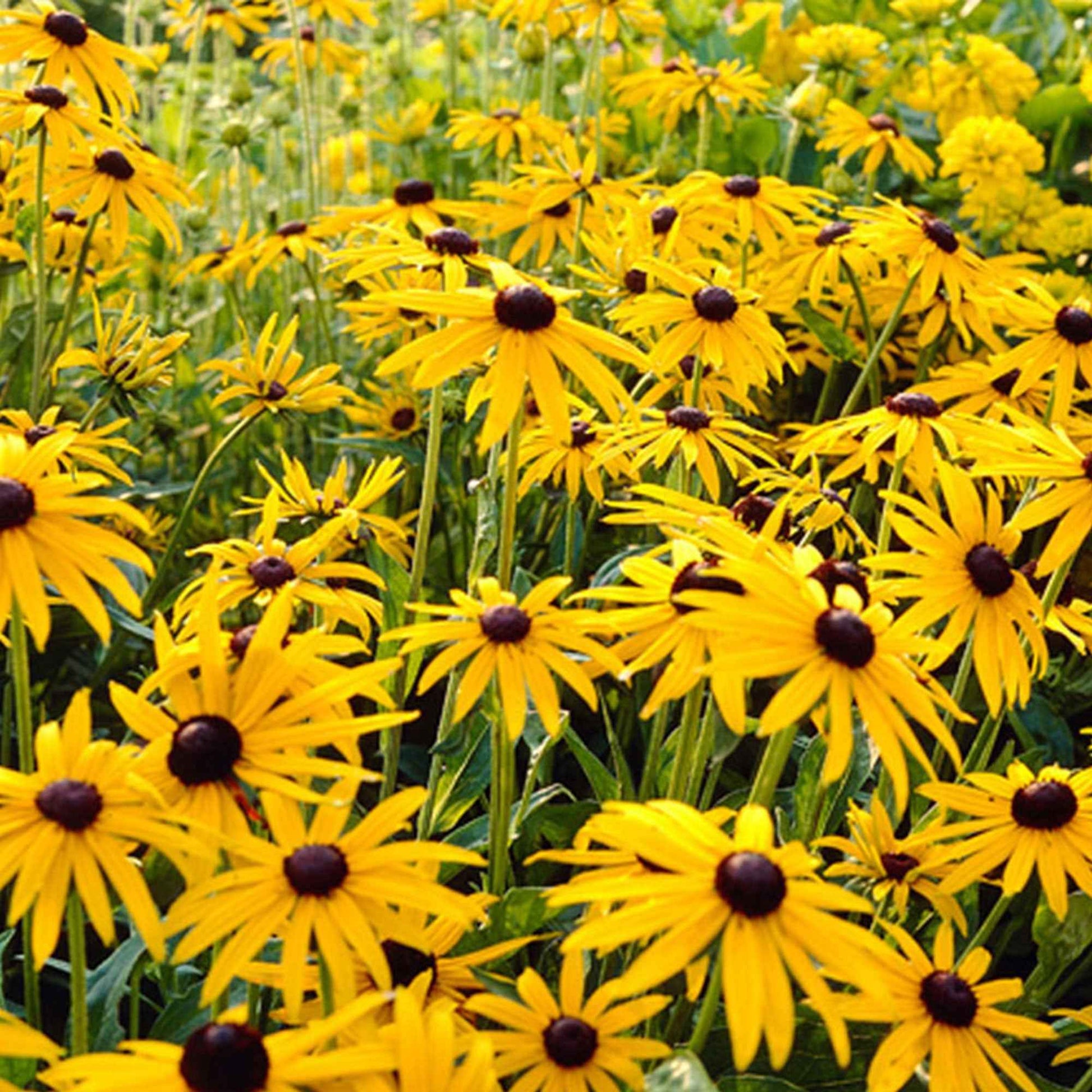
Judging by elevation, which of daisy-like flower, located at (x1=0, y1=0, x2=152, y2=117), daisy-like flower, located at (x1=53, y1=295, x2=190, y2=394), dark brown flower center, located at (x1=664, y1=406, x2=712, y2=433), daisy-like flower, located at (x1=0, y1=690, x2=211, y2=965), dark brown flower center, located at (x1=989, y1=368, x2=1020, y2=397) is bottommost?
dark brown flower center, located at (x1=989, y1=368, x2=1020, y2=397)

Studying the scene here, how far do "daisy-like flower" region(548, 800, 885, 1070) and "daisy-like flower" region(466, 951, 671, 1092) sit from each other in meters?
0.09

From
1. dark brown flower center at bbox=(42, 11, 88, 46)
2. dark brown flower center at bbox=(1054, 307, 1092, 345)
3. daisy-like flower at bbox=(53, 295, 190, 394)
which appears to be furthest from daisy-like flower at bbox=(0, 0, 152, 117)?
dark brown flower center at bbox=(1054, 307, 1092, 345)

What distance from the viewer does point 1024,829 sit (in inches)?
43.2

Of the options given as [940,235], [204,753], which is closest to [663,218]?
[940,235]

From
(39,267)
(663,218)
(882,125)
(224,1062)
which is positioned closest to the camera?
(224,1062)

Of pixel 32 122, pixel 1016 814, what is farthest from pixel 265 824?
pixel 32 122

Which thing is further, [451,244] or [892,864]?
[451,244]

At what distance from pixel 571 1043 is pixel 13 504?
43 cm

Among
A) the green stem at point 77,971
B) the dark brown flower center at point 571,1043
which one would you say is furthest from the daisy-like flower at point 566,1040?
the green stem at point 77,971

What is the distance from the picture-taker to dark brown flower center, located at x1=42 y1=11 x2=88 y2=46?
174 cm

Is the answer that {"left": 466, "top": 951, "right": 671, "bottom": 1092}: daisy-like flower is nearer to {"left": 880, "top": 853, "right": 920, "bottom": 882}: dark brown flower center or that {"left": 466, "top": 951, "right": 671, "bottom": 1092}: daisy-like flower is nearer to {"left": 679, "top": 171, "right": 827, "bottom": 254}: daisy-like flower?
{"left": 880, "top": 853, "right": 920, "bottom": 882}: dark brown flower center

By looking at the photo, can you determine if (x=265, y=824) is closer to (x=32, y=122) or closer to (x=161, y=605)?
(x=161, y=605)

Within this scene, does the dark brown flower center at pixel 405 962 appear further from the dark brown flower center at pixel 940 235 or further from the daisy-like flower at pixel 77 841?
the dark brown flower center at pixel 940 235

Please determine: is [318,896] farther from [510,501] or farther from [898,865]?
[898,865]
